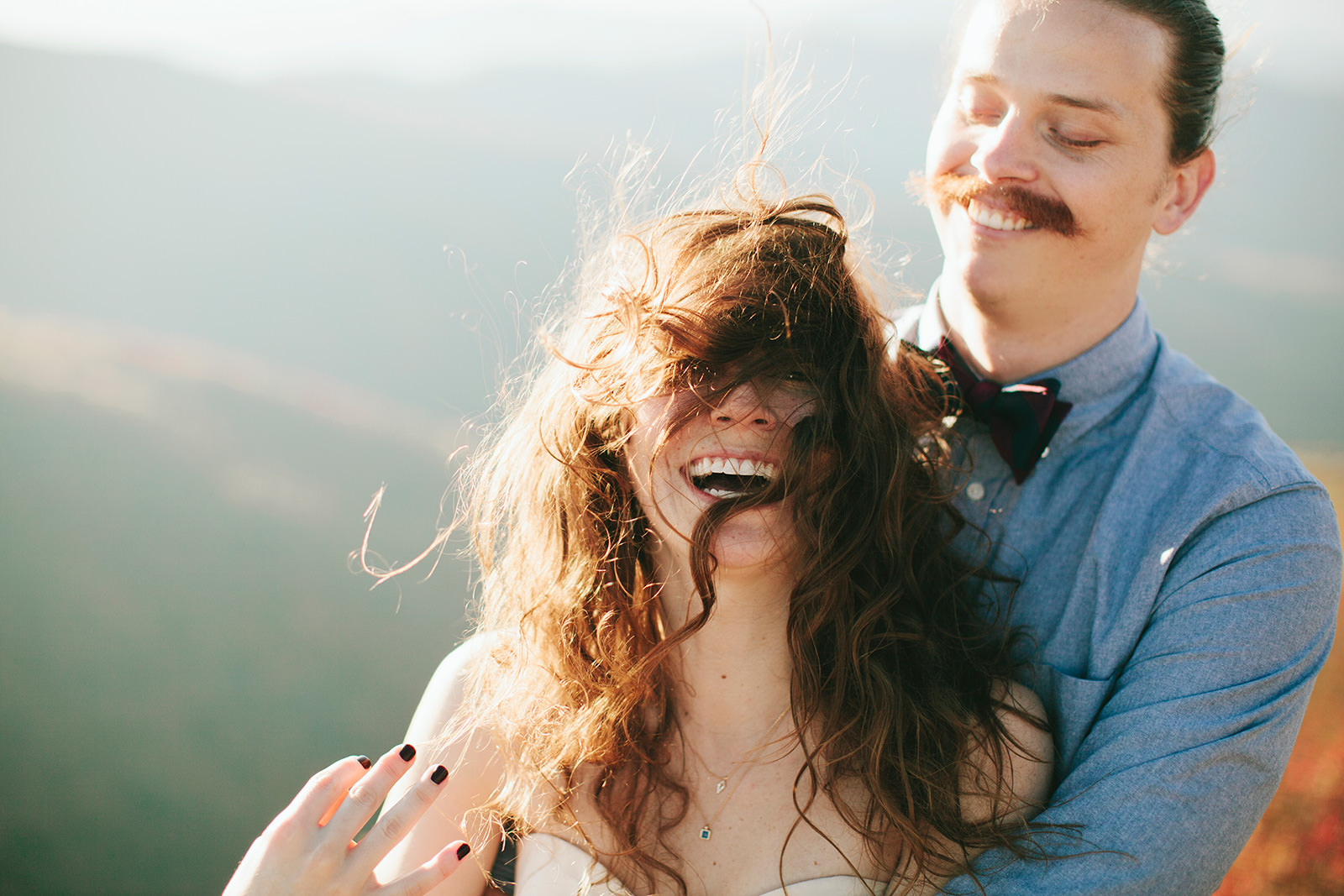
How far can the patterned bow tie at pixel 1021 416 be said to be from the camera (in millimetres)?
1564

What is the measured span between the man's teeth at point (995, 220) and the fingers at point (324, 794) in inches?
56.8

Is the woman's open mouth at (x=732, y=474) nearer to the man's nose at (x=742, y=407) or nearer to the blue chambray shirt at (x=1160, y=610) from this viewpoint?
the man's nose at (x=742, y=407)

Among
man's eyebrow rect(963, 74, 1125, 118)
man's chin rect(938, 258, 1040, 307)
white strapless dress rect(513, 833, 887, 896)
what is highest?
man's eyebrow rect(963, 74, 1125, 118)

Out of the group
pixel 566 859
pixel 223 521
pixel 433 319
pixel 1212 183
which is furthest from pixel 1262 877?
pixel 223 521

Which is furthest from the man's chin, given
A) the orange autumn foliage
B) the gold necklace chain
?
the orange autumn foliage

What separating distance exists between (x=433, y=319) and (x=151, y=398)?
104cm

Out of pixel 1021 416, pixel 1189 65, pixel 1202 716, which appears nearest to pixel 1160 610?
pixel 1202 716

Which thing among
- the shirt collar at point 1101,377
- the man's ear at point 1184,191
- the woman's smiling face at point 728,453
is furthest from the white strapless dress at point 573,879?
the man's ear at point 1184,191

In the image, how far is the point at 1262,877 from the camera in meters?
2.74

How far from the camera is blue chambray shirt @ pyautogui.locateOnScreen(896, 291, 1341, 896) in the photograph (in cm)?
127

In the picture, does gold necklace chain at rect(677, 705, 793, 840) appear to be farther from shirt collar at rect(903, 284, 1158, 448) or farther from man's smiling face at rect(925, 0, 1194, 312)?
man's smiling face at rect(925, 0, 1194, 312)

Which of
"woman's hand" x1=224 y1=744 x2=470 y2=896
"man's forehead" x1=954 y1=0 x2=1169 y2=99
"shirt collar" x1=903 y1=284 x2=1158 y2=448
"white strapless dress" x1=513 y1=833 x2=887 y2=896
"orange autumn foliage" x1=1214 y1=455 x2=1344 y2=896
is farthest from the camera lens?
"orange autumn foliage" x1=1214 y1=455 x2=1344 y2=896

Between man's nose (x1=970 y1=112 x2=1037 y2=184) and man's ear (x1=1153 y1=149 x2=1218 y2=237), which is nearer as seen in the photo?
man's nose (x1=970 y1=112 x2=1037 y2=184)

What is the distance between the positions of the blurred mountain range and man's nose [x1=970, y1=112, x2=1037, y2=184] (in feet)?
4.17
